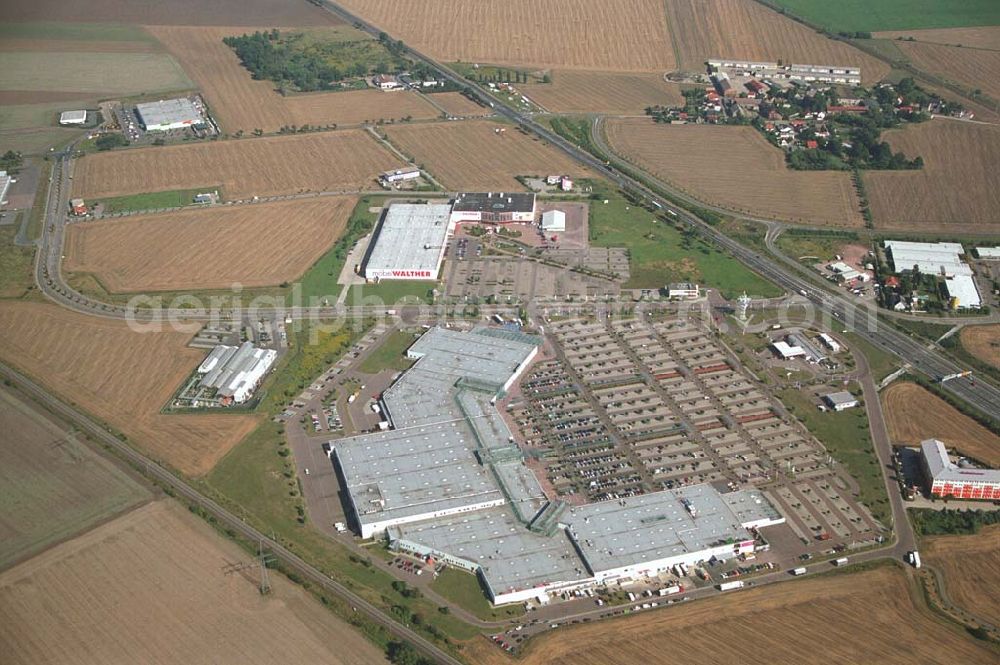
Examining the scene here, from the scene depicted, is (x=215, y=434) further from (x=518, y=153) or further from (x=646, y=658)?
(x=518, y=153)

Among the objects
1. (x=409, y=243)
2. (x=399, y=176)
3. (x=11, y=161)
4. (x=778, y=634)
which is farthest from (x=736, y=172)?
(x=11, y=161)

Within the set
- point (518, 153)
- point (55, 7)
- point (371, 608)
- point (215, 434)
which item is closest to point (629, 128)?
point (518, 153)

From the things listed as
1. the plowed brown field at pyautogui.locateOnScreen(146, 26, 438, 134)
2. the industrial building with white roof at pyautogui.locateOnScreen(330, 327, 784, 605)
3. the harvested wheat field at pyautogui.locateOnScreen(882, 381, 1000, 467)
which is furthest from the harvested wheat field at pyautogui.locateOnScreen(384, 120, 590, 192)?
the harvested wheat field at pyautogui.locateOnScreen(882, 381, 1000, 467)

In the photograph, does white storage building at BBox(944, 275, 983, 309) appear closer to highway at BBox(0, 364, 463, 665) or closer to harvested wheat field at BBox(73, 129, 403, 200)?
highway at BBox(0, 364, 463, 665)

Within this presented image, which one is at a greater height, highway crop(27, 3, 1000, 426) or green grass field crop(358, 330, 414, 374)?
highway crop(27, 3, 1000, 426)

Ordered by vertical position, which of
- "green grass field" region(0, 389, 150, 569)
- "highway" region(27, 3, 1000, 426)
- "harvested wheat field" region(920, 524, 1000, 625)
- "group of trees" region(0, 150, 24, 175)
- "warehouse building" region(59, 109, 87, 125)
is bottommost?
"harvested wheat field" region(920, 524, 1000, 625)
